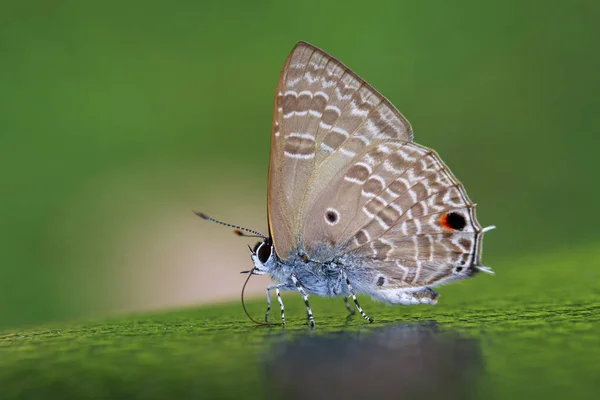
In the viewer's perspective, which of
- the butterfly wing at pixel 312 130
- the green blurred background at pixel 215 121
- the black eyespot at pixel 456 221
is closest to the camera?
the butterfly wing at pixel 312 130

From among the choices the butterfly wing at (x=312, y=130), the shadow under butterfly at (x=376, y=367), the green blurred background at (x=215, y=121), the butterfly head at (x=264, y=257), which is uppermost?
the green blurred background at (x=215, y=121)

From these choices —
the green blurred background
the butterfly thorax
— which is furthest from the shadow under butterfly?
the green blurred background

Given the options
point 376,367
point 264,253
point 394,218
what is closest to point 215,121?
point 264,253

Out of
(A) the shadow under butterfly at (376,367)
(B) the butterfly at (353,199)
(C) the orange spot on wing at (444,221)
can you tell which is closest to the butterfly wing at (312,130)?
(B) the butterfly at (353,199)

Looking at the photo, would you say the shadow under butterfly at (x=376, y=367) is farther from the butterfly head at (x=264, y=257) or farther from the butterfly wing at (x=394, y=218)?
the butterfly head at (x=264, y=257)

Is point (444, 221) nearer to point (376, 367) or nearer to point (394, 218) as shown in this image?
point (394, 218)

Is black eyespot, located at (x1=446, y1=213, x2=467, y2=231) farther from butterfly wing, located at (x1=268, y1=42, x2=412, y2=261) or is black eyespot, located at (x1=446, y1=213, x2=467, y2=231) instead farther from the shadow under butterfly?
the shadow under butterfly

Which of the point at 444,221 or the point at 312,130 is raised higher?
the point at 312,130
